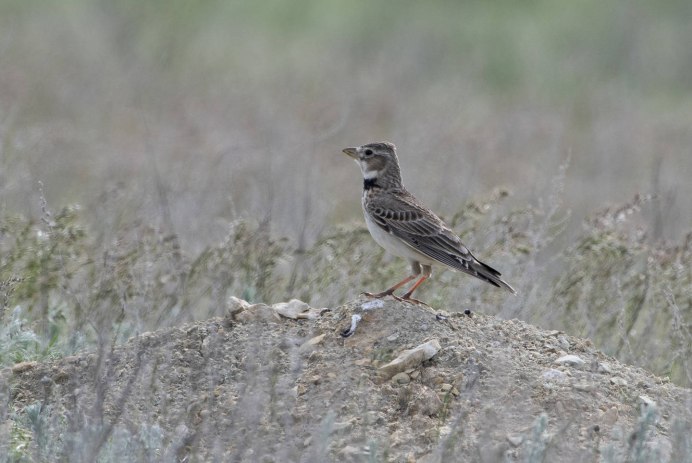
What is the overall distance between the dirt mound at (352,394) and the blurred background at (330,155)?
478 millimetres

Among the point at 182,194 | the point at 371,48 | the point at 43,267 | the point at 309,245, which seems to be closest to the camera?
the point at 43,267

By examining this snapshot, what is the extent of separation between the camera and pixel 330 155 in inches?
655

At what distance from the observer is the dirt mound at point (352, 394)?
526 cm

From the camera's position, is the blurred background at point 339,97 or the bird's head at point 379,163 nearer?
the bird's head at point 379,163

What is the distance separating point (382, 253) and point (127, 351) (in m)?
2.61

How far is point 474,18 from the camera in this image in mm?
22719

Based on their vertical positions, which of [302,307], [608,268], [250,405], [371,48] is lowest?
[250,405]

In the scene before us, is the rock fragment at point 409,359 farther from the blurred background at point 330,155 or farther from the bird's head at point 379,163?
the bird's head at point 379,163

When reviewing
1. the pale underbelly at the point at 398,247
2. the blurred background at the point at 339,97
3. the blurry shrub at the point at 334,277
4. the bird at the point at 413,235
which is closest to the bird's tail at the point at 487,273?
the bird at the point at 413,235

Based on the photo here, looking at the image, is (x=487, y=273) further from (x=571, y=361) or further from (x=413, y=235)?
(x=571, y=361)

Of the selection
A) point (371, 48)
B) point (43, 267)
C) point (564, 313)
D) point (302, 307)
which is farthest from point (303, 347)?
point (371, 48)

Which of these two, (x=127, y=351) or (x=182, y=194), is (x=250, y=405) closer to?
(x=127, y=351)

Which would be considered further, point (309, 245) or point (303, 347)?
point (309, 245)

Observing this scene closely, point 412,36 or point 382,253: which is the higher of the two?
point 412,36
